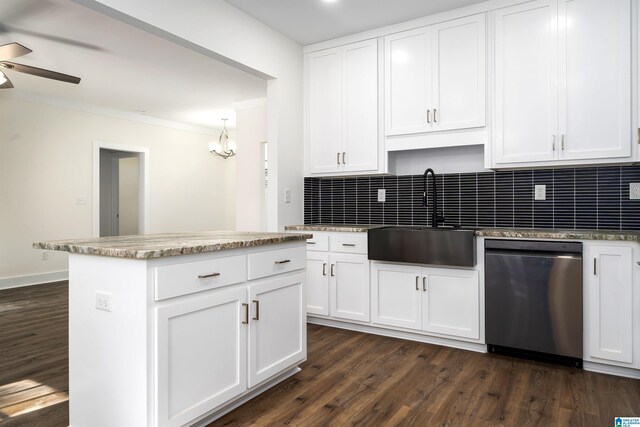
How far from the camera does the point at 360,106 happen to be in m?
3.66

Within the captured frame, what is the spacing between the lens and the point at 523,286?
2.68m

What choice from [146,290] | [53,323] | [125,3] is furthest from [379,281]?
[53,323]

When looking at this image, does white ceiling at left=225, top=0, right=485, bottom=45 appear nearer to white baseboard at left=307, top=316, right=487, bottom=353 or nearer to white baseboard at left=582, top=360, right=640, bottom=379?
white baseboard at left=307, top=316, right=487, bottom=353

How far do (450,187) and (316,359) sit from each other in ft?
6.06

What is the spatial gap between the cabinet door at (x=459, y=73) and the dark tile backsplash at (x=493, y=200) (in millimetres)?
526

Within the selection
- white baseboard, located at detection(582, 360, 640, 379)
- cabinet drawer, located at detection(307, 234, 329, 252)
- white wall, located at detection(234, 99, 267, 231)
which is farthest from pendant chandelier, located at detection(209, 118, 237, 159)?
white baseboard, located at detection(582, 360, 640, 379)

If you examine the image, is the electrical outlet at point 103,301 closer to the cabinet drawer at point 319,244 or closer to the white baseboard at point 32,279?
the cabinet drawer at point 319,244

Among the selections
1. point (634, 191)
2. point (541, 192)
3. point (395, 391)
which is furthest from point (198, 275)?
point (634, 191)

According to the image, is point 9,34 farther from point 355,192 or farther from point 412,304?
point 412,304

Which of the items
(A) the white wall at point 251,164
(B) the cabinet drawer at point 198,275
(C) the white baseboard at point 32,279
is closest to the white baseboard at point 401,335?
(B) the cabinet drawer at point 198,275

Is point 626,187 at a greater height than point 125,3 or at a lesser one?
lesser

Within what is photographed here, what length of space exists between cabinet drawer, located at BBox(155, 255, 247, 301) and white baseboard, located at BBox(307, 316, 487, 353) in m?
1.70

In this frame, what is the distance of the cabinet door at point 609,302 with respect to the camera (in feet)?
8.02

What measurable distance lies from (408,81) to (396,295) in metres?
1.79
